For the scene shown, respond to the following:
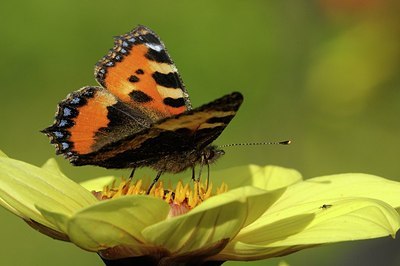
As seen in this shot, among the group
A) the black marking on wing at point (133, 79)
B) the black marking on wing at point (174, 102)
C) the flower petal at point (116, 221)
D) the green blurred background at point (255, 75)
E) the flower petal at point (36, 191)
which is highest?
the green blurred background at point (255, 75)

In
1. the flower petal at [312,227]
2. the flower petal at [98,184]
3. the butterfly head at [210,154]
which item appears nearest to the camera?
the flower petal at [312,227]

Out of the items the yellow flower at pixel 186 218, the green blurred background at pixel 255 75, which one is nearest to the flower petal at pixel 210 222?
the yellow flower at pixel 186 218

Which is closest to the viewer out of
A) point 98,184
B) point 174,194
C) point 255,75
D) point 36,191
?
point 36,191

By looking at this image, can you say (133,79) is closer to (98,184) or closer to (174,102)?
(174,102)

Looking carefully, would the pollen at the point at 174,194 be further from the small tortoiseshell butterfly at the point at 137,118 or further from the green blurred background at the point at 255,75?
the green blurred background at the point at 255,75

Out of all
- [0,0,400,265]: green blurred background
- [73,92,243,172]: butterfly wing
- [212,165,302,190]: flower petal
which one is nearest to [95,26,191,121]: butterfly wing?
[73,92,243,172]: butterfly wing

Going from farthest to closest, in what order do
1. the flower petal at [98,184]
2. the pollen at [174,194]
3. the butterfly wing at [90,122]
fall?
the flower petal at [98,184] < the butterfly wing at [90,122] < the pollen at [174,194]

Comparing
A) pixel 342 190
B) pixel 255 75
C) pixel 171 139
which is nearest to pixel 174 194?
pixel 171 139

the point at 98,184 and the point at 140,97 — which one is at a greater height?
the point at 140,97
